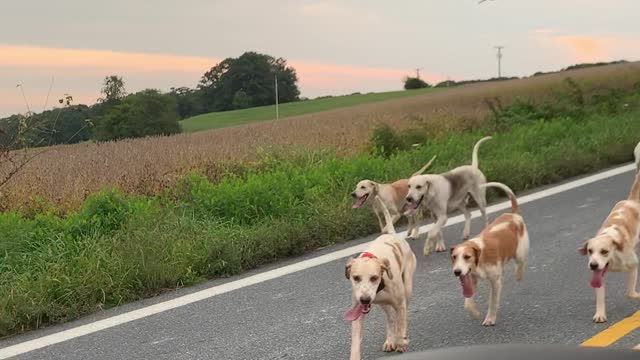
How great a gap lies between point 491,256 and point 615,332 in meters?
0.94

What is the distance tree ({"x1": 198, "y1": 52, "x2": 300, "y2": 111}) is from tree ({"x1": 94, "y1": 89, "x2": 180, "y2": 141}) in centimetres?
1600

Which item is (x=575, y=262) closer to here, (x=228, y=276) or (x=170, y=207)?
(x=228, y=276)

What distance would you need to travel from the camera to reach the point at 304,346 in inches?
195

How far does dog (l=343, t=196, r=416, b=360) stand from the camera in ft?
14.1

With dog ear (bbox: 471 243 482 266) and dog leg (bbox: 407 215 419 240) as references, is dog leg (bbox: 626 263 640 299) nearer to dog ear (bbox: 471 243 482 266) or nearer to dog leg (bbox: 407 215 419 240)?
dog ear (bbox: 471 243 482 266)

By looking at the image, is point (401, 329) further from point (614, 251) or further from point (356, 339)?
point (614, 251)

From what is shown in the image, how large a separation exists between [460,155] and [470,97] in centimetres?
1022

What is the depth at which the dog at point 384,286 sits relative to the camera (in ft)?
14.1

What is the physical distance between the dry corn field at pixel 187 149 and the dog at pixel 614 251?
6.89 metres

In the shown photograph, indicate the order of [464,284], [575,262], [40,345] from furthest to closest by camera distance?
[575,262] < [40,345] < [464,284]

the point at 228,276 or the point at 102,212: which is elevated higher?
the point at 102,212

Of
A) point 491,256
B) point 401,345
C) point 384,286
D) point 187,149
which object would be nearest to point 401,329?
point 401,345

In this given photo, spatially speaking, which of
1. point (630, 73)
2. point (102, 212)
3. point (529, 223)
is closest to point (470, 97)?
point (630, 73)

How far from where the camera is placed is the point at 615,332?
4.81 metres
